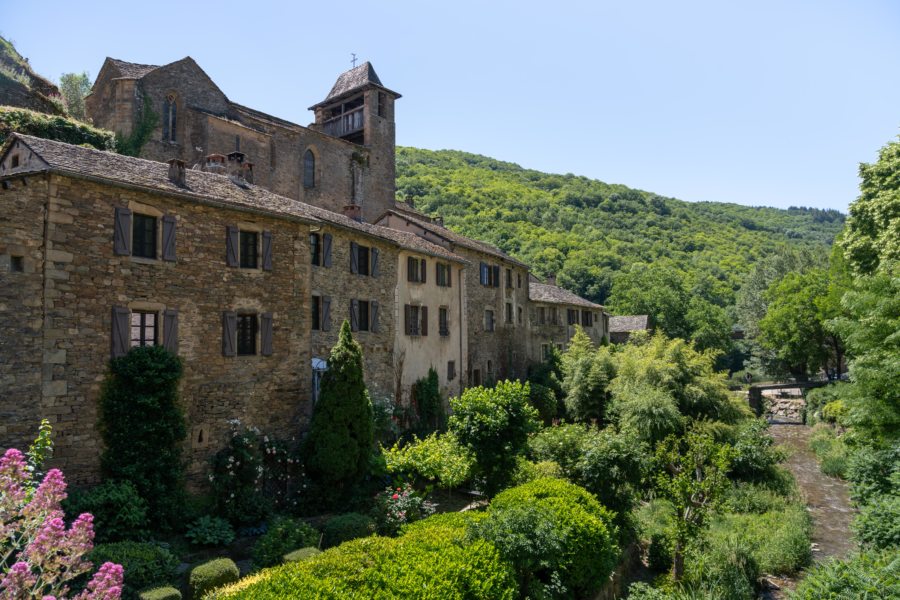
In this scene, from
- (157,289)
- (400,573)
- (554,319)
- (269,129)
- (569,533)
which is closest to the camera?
(400,573)

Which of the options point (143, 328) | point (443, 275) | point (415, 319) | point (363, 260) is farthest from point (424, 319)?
point (143, 328)

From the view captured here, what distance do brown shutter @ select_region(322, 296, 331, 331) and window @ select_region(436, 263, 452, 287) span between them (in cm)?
839

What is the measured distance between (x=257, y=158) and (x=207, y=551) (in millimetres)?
23716

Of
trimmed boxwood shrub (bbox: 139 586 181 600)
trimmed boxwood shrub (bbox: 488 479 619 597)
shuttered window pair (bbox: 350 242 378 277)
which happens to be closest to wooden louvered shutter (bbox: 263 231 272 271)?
shuttered window pair (bbox: 350 242 378 277)

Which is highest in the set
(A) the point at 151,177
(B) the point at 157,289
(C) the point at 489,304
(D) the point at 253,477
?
(A) the point at 151,177

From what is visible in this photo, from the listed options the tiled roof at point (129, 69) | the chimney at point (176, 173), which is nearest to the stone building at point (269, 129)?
the tiled roof at point (129, 69)

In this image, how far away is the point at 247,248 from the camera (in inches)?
697

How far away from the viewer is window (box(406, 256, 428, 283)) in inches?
1017

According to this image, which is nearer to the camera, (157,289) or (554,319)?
(157,289)

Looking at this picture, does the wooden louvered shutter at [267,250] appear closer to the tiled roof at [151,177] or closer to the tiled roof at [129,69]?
the tiled roof at [151,177]

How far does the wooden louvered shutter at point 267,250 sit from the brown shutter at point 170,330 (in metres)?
3.16

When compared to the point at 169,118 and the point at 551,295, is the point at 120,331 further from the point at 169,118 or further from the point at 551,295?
the point at 551,295

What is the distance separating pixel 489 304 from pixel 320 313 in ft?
48.1

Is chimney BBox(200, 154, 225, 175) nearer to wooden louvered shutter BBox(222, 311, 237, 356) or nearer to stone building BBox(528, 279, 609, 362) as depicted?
wooden louvered shutter BBox(222, 311, 237, 356)
